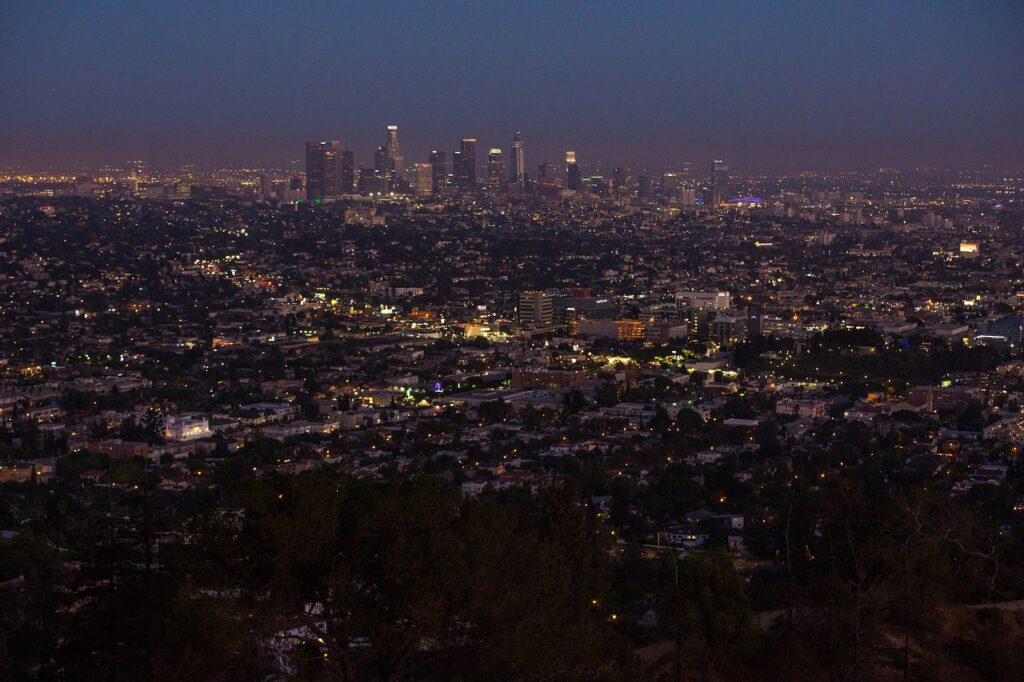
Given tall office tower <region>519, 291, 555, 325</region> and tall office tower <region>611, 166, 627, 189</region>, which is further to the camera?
tall office tower <region>611, 166, 627, 189</region>

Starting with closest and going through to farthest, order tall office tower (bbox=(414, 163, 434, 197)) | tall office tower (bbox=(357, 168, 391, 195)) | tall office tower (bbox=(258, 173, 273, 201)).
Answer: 1. tall office tower (bbox=(258, 173, 273, 201))
2. tall office tower (bbox=(357, 168, 391, 195))
3. tall office tower (bbox=(414, 163, 434, 197))

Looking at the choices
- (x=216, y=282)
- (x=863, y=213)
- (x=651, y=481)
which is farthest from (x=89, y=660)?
(x=863, y=213)

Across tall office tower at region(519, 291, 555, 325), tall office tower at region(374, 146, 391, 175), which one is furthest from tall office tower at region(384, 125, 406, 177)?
tall office tower at region(519, 291, 555, 325)

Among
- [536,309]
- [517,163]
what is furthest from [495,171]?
[536,309]

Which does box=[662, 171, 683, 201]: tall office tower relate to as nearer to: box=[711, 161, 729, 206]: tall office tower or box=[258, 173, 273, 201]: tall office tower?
box=[711, 161, 729, 206]: tall office tower

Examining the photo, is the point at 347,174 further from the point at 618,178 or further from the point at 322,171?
the point at 618,178
